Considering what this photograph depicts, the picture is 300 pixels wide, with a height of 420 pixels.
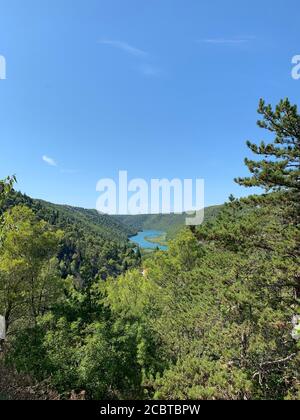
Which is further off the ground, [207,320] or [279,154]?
[279,154]

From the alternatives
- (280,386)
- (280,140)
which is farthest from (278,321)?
(280,140)

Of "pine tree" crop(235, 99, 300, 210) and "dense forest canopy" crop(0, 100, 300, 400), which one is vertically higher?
"pine tree" crop(235, 99, 300, 210)

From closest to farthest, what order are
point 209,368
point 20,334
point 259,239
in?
point 259,239 → point 209,368 → point 20,334

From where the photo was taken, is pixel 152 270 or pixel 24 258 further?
pixel 152 270

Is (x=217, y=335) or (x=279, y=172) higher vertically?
(x=279, y=172)

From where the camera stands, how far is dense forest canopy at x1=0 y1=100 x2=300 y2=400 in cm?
1176

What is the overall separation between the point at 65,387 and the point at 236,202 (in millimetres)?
11003

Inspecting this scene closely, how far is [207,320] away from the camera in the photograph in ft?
54.3

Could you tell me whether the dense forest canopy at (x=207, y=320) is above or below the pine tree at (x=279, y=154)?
below

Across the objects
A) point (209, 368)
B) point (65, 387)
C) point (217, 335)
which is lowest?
point (65, 387)

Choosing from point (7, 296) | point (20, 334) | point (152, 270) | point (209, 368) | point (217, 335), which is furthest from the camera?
point (152, 270)

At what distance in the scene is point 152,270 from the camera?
3284 centimetres

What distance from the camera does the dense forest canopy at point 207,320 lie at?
1176 centimetres
